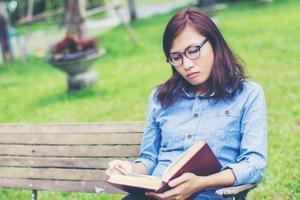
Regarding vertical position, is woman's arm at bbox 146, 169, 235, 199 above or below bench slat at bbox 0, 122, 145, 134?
above

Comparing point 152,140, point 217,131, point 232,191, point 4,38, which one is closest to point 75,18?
point 4,38

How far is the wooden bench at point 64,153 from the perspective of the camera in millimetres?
3537

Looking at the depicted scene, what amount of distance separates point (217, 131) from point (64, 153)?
3.97 ft

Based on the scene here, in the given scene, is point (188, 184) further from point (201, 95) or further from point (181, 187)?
point (201, 95)

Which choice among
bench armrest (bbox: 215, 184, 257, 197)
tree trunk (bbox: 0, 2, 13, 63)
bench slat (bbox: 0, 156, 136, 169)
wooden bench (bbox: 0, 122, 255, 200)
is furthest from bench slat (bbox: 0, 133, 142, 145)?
tree trunk (bbox: 0, 2, 13, 63)

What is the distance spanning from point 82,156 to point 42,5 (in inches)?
1108

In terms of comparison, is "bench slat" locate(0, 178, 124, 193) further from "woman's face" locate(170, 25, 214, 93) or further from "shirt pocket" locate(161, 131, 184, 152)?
"woman's face" locate(170, 25, 214, 93)

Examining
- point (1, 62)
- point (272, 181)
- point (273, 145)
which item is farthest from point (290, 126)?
point (1, 62)

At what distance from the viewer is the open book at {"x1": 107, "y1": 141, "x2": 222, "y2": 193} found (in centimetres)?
249

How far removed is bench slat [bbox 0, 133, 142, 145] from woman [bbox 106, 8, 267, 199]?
430 mm

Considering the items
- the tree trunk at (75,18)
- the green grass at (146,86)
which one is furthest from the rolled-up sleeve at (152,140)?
the tree trunk at (75,18)

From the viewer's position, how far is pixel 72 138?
367 cm

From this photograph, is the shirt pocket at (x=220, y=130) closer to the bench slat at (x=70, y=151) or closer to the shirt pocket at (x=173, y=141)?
the shirt pocket at (x=173, y=141)

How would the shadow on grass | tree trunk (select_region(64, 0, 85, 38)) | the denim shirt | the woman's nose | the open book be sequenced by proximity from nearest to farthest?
the open book < the denim shirt < the woman's nose < the shadow on grass < tree trunk (select_region(64, 0, 85, 38))
